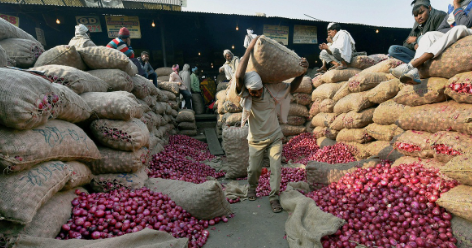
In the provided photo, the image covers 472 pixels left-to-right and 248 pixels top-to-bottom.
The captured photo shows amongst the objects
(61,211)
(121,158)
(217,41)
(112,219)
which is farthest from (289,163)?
(217,41)

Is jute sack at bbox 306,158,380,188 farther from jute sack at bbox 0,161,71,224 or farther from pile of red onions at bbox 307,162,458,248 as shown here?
jute sack at bbox 0,161,71,224

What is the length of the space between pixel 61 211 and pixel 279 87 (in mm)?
2527

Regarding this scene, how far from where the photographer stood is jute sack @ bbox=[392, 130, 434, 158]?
2574 mm

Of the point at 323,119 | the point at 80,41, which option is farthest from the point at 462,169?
the point at 80,41

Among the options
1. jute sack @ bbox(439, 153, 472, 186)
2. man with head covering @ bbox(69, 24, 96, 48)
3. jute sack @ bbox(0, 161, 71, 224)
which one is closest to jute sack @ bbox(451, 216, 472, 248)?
jute sack @ bbox(439, 153, 472, 186)

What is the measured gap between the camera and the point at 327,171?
2.93 metres

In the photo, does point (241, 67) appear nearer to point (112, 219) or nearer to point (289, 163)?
point (112, 219)

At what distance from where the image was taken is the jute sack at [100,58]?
11.5ft

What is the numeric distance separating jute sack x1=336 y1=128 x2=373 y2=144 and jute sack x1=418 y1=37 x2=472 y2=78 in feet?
5.11

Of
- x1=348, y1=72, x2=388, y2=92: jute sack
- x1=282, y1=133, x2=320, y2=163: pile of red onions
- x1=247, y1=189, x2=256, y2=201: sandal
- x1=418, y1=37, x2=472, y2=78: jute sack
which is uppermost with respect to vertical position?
x1=418, y1=37, x2=472, y2=78: jute sack

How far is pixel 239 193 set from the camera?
334cm

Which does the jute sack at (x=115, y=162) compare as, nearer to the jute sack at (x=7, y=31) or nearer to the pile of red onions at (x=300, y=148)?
the jute sack at (x=7, y=31)

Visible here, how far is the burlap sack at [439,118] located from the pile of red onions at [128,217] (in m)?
2.55

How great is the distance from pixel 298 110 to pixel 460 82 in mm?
3897
